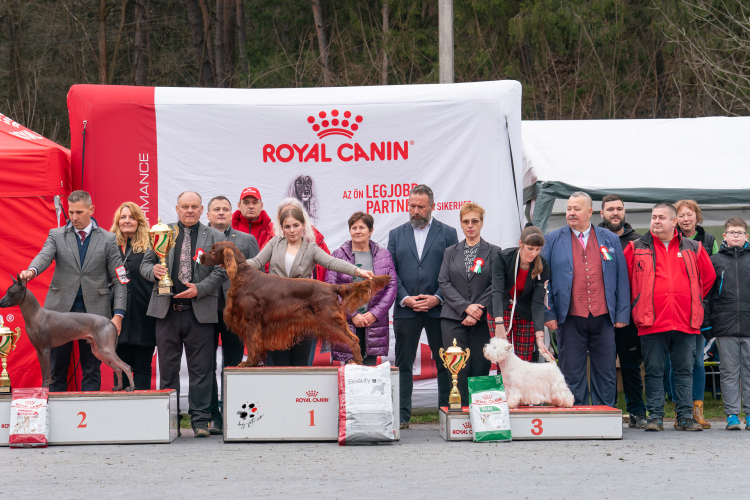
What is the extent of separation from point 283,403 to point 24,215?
2.83 metres

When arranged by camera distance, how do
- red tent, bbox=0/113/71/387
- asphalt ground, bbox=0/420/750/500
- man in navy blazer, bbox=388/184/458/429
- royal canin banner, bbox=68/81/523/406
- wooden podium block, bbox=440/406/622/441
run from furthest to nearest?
royal canin banner, bbox=68/81/523/406, red tent, bbox=0/113/71/387, man in navy blazer, bbox=388/184/458/429, wooden podium block, bbox=440/406/622/441, asphalt ground, bbox=0/420/750/500

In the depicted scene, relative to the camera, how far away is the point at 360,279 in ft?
19.3

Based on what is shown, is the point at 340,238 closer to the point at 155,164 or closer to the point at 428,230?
the point at 428,230

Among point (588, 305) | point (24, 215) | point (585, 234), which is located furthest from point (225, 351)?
point (585, 234)

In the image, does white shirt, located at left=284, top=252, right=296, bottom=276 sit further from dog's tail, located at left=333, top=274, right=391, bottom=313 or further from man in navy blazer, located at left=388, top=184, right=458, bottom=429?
man in navy blazer, located at left=388, top=184, right=458, bottom=429

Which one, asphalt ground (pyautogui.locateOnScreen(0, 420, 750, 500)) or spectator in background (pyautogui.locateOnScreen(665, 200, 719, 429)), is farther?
spectator in background (pyautogui.locateOnScreen(665, 200, 719, 429))

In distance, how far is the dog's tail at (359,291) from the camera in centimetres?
525

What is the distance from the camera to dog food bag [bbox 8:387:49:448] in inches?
201

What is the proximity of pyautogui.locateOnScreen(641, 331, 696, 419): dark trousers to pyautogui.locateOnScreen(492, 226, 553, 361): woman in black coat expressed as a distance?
0.89m

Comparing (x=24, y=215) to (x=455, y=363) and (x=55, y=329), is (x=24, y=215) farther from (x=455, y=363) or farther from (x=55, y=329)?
(x=455, y=363)

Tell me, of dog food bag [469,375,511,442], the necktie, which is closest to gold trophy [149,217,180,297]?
the necktie

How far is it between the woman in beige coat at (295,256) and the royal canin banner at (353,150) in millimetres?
1306

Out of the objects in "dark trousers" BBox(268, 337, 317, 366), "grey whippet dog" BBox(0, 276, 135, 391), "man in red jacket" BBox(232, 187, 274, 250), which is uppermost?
→ "man in red jacket" BBox(232, 187, 274, 250)

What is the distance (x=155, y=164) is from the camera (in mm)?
6848
